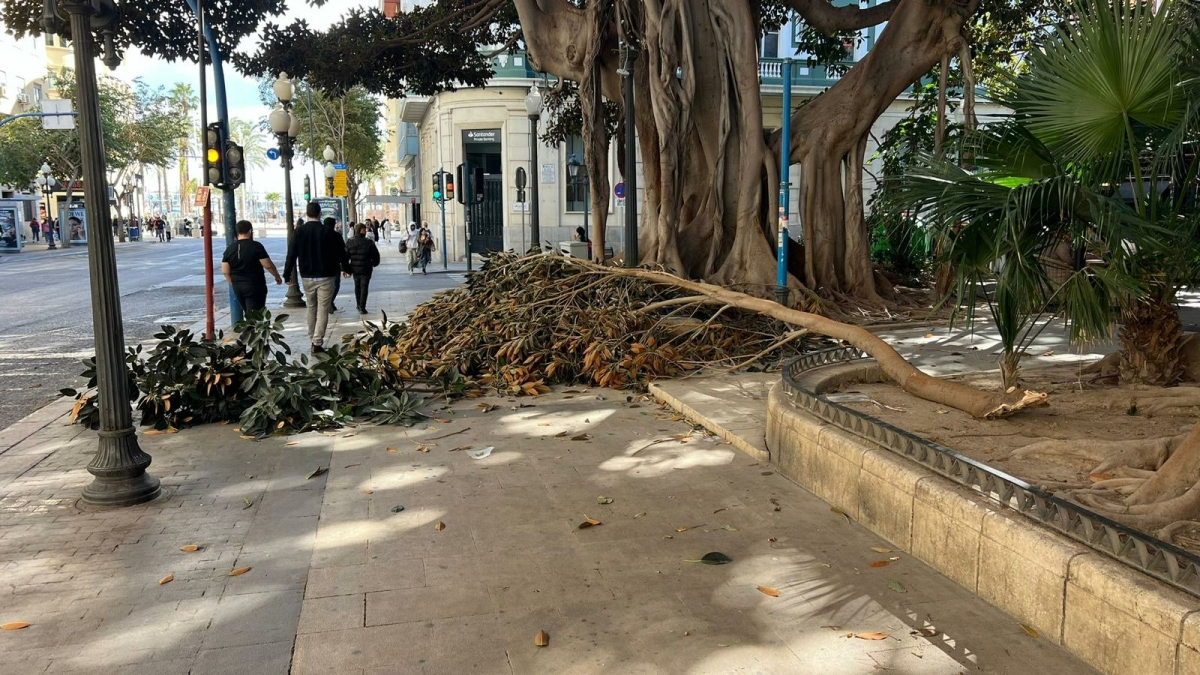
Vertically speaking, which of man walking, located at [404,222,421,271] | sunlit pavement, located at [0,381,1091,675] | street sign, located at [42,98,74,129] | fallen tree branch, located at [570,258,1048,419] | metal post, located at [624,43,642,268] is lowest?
sunlit pavement, located at [0,381,1091,675]

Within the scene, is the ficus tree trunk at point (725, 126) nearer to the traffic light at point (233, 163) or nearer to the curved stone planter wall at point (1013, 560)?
the traffic light at point (233, 163)

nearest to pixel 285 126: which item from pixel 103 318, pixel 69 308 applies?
pixel 69 308

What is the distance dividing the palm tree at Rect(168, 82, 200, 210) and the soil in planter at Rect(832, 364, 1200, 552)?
6336 centimetres

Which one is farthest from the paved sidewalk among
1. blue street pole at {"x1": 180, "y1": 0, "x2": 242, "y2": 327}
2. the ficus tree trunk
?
blue street pole at {"x1": 180, "y1": 0, "x2": 242, "y2": 327}

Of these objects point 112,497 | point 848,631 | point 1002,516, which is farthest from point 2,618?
point 1002,516

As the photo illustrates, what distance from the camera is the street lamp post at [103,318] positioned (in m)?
5.31

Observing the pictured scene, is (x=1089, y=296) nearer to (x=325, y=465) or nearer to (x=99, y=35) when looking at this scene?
(x=325, y=465)

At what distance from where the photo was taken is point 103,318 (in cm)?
546

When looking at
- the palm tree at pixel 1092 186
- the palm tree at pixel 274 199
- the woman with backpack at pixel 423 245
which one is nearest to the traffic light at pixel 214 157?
the palm tree at pixel 1092 186

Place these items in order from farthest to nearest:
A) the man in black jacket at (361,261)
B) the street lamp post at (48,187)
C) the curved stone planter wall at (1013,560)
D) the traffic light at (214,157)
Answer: the street lamp post at (48,187), the man in black jacket at (361,261), the traffic light at (214,157), the curved stone planter wall at (1013,560)

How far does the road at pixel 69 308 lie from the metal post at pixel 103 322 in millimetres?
3335

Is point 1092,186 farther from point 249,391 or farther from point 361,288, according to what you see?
point 361,288

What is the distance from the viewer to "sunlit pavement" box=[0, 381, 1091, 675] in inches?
140

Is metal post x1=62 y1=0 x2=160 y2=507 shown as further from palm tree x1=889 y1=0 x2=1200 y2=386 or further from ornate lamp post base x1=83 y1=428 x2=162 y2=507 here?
palm tree x1=889 y1=0 x2=1200 y2=386
